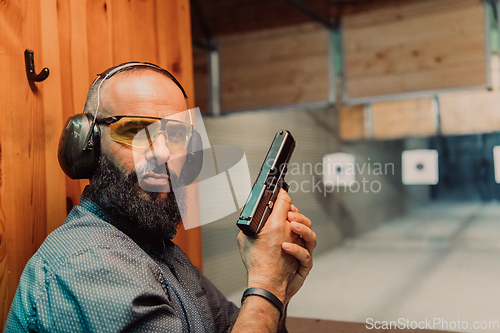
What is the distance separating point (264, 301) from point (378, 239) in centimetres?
226

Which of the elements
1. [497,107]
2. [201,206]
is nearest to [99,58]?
[201,206]

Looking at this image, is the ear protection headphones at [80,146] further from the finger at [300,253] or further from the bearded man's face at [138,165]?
the finger at [300,253]

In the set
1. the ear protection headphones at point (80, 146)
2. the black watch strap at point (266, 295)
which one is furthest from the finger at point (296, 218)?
the ear protection headphones at point (80, 146)

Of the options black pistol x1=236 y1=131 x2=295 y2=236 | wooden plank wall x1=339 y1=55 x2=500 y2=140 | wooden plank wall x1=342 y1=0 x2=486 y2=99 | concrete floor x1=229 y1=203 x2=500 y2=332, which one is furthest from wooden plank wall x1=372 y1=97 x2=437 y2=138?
black pistol x1=236 y1=131 x2=295 y2=236

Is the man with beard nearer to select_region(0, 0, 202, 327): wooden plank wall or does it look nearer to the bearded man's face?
the bearded man's face

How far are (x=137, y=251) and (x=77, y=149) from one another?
269 mm

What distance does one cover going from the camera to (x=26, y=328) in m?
0.65

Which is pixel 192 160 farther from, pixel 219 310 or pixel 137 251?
pixel 219 310

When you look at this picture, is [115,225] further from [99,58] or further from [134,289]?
[99,58]

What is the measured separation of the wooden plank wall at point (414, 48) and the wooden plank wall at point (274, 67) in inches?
8.2

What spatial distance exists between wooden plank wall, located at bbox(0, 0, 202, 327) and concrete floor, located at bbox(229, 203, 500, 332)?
1.73 meters

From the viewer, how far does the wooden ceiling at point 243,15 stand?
2719 mm

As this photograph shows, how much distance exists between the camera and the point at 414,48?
2354 millimetres

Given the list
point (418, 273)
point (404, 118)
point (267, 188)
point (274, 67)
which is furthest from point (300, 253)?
point (274, 67)
